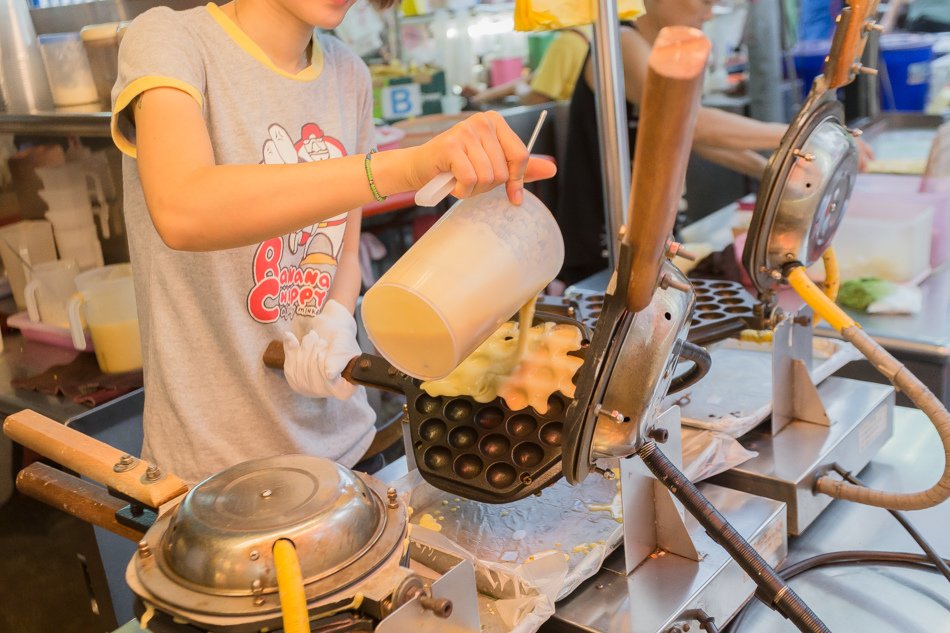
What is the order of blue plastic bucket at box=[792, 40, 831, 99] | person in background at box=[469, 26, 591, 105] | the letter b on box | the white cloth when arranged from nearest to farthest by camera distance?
the white cloth, the letter b on box, person in background at box=[469, 26, 591, 105], blue plastic bucket at box=[792, 40, 831, 99]

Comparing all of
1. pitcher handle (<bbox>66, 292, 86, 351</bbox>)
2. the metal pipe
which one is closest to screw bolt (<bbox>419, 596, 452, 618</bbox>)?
the metal pipe

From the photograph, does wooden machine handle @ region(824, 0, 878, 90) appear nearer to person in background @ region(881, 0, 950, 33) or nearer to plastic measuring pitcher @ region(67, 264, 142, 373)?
plastic measuring pitcher @ region(67, 264, 142, 373)

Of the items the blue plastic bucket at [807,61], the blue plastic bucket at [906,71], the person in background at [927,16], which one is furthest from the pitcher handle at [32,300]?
the person in background at [927,16]

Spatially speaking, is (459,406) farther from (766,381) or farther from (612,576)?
(766,381)

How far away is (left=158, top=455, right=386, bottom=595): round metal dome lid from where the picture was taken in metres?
0.71

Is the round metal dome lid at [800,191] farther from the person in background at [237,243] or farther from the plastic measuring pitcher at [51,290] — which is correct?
the plastic measuring pitcher at [51,290]

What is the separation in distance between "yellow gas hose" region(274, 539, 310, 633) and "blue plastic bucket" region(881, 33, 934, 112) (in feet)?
12.7

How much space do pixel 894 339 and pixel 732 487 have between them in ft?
3.24

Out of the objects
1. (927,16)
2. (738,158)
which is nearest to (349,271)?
(738,158)

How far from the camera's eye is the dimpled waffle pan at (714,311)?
1374 mm

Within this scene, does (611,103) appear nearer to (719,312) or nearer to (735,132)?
(719,312)

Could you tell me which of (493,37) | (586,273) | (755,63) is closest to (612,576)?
(586,273)

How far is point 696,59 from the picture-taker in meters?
0.56

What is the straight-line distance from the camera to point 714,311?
145 centimetres
